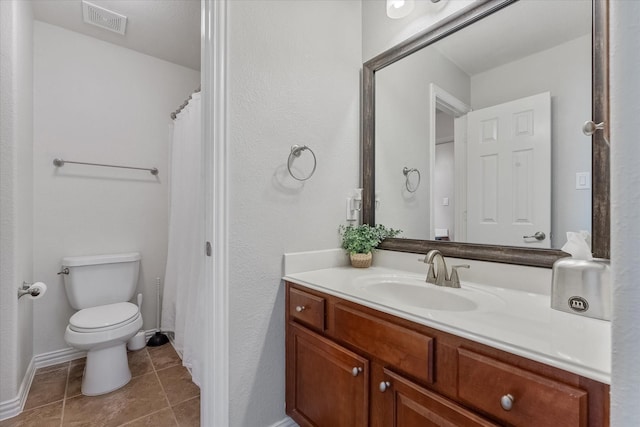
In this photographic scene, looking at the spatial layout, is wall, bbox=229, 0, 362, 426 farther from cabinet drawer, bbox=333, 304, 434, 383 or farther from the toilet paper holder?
the toilet paper holder

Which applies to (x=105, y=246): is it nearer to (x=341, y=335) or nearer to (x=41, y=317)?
(x=41, y=317)

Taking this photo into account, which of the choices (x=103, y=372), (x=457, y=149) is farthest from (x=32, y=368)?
(x=457, y=149)

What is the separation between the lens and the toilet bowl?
169 cm

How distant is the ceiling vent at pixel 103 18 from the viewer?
1.89 meters

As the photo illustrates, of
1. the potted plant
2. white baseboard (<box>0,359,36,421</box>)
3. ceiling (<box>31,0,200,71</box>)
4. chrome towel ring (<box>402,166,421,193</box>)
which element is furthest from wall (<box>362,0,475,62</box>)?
white baseboard (<box>0,359,36,421</box>)

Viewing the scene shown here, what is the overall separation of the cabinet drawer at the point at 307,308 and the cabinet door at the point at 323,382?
0.05 meters

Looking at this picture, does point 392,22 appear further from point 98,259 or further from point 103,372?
point 103,372

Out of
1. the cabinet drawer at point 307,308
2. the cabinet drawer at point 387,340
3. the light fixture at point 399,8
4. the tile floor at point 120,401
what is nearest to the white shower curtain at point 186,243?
the tile floor at point 120,401

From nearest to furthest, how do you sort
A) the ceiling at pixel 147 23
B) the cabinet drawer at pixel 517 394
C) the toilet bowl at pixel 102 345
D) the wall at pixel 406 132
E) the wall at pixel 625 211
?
the wall at pixel 625 211
the cabinet drawer at pixel 517 394
the wall at pixel 406 132
the toilet bowl at pixel 102 345
the ceiling at pixel 147 23

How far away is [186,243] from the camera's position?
6.55ft

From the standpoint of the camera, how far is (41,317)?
2055 mm

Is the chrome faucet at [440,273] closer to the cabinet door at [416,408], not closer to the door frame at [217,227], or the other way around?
the cabinet door at [416,408]

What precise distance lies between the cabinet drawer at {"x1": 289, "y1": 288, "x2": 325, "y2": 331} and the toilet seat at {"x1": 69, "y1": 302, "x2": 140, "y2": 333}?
3.80ft

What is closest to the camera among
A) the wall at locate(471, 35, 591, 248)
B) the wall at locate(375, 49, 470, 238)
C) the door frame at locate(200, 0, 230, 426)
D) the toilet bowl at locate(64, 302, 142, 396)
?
the wall at locate(471, 35, 591, 248)
